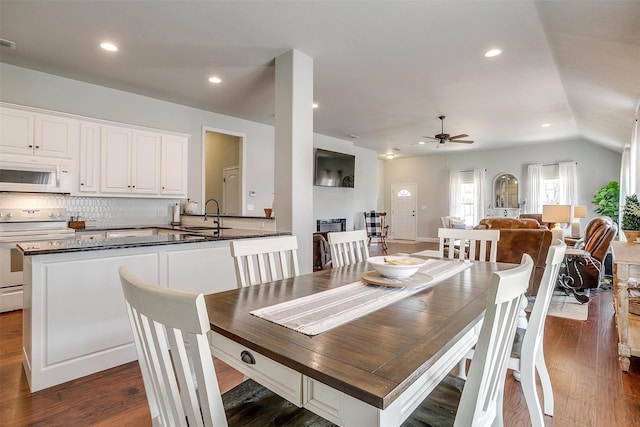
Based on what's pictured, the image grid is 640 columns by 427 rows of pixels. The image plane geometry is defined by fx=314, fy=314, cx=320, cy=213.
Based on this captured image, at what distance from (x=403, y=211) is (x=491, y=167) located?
3014mm

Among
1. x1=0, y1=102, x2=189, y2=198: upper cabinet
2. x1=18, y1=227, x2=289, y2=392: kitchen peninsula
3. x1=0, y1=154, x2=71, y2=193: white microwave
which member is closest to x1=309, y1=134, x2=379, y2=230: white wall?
x1=0, y1=102, x2=189, y2=198: upper cabinet

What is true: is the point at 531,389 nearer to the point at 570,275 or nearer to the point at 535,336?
the point at 535,336

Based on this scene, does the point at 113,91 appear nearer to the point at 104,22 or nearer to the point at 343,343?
the point at 104,22

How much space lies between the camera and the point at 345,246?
2.36m

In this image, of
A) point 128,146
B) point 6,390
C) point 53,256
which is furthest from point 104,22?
point 6,390

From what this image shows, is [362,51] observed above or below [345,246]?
above

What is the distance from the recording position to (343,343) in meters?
0.91

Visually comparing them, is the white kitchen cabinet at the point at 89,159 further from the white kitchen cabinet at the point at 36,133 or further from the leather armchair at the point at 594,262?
the leather armchair at the point at 594,262

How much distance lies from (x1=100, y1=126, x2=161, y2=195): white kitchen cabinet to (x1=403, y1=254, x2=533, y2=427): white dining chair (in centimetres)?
451

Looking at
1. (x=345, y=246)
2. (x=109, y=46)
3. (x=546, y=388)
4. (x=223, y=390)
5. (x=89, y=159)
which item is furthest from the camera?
(x=89, y=159)

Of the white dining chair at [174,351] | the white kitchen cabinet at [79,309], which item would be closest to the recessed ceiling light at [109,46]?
the white kitchen cabinet at [79,309]

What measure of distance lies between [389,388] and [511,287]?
1.42 ft

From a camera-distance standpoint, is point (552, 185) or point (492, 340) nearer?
point (492, 340)

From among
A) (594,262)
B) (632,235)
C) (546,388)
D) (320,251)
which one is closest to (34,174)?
(320,251)
